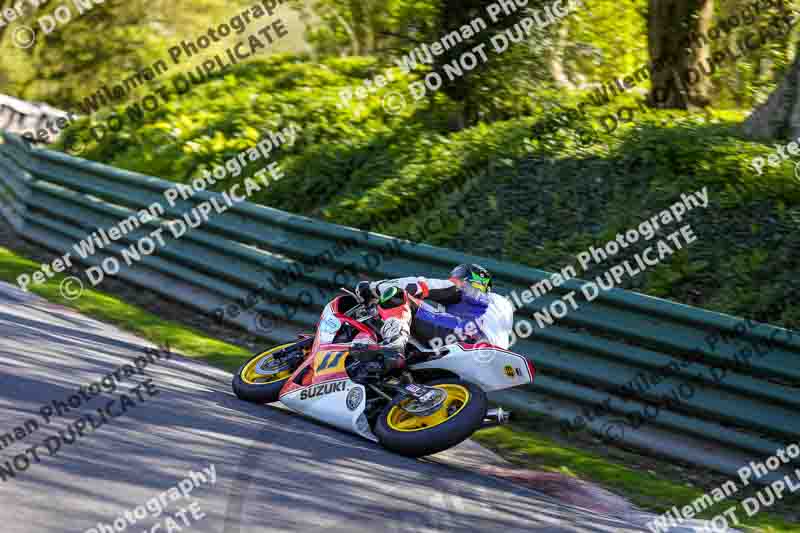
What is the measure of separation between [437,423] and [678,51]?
818cm

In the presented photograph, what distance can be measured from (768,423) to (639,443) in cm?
101

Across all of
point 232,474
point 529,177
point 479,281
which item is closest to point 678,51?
point 529,177

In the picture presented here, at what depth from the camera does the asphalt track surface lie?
5.07 metres

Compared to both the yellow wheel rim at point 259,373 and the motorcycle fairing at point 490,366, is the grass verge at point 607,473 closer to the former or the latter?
the motorcycle fairing at point 490,366

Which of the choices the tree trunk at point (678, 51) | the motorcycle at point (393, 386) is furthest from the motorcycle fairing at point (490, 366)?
the tree trunk at point (678, 51)

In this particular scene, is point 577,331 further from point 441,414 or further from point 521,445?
point 441,414

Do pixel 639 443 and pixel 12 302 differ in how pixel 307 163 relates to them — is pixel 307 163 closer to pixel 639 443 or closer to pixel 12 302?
pixel 12 302

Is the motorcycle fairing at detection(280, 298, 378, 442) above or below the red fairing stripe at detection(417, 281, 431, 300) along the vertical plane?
below

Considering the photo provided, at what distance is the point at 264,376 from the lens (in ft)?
27.1

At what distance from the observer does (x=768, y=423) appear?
24.0 ft

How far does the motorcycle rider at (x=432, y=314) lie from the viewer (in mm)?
7359

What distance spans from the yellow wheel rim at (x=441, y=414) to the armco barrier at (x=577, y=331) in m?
1.63

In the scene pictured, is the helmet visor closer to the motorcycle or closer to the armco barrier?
the motorcycle

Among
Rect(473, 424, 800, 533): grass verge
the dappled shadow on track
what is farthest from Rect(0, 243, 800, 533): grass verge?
the dappled shadow on track
